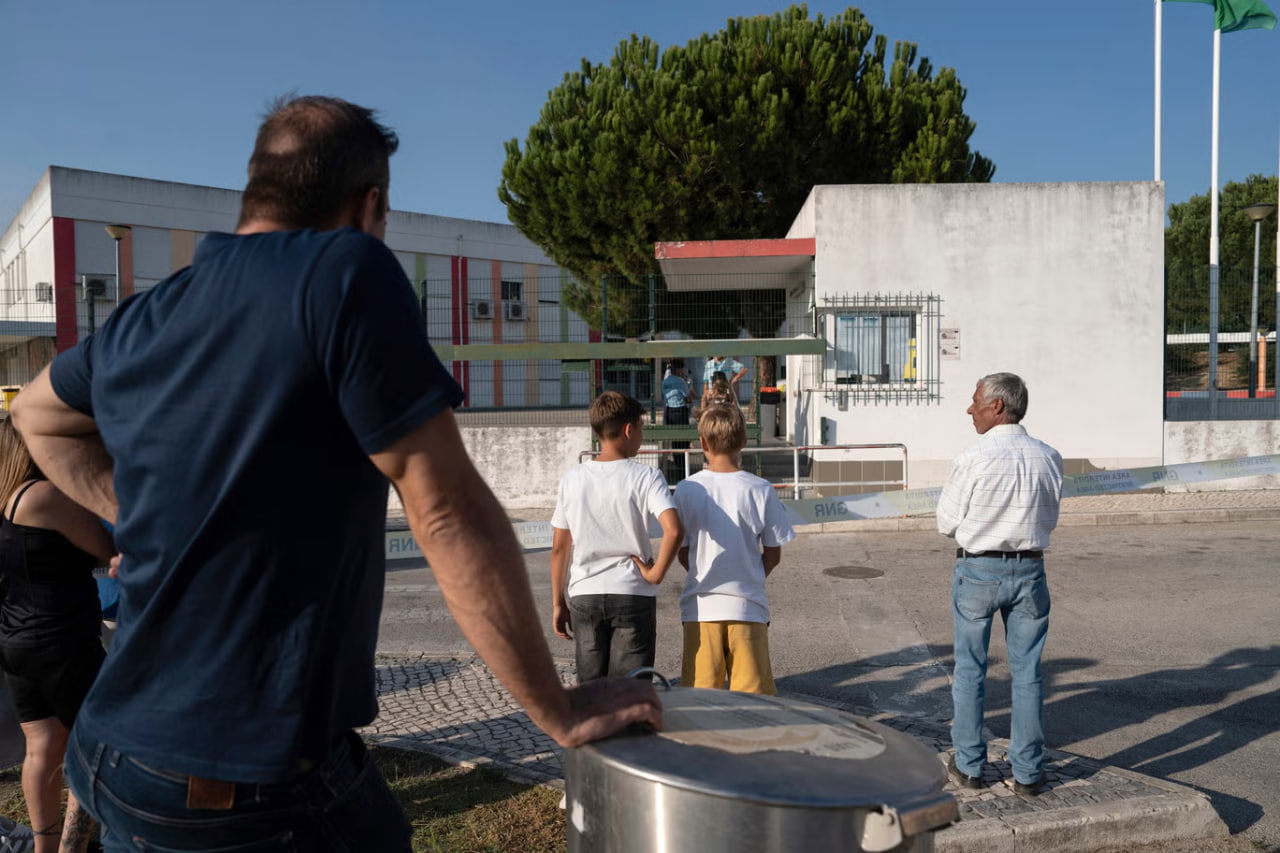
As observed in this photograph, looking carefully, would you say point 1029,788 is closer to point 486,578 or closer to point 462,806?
point 462,806

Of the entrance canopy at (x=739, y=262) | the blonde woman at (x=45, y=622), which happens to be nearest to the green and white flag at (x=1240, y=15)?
the entrance canopy at (x=739, y=262)

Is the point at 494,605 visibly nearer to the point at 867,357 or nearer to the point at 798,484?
the point at 798,484

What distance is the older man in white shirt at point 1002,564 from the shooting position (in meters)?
4.25

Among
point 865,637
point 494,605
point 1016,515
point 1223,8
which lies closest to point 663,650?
point 865,637

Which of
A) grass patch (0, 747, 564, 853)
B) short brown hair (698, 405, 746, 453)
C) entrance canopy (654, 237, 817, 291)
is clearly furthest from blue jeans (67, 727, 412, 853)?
entrance canopy (654, 237, 817, 291)

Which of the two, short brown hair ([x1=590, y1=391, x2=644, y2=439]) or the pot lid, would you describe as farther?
short brown hair ([x1=590, y1=391, x2=644, y2=439])

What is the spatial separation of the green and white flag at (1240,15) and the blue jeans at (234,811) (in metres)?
26.1

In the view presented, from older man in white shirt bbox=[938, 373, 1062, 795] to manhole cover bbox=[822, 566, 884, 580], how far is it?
521 centimetres

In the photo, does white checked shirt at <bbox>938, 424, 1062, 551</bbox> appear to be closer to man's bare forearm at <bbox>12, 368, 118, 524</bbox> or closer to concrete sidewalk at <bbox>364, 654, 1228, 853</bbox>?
concrete sidewalk at <bbox>364, 654, 1228, 853</bbox>

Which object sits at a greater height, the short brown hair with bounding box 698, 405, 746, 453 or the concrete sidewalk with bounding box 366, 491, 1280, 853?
the short brown hair with bounding box 698, 405, 746, 453

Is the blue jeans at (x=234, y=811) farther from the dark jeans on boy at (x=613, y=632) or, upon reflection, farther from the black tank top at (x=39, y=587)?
the dark jeans on boy at (x=613, y=632)

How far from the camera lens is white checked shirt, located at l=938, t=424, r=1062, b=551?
427 cm

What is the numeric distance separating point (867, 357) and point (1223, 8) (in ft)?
47.5

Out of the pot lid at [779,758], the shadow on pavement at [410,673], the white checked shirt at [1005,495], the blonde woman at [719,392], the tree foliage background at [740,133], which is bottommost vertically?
the shadow on pavement at [410,673]
